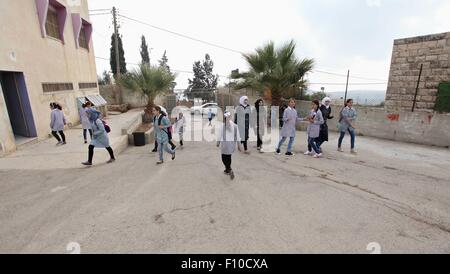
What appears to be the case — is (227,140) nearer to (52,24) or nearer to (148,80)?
(148,80)

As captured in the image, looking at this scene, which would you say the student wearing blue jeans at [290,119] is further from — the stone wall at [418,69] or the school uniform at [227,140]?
the stone wall at [418,69]

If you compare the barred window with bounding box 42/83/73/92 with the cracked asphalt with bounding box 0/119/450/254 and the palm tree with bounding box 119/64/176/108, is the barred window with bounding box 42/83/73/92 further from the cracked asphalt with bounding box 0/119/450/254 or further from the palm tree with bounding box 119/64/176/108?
the cracked asphalt with bounding box 0/119/450/254

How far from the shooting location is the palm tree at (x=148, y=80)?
12492 millimetres

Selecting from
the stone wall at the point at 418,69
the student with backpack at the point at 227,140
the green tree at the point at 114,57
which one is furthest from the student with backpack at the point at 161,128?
Answer: the green tree at the point at 114,57

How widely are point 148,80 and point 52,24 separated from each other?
490 centimetres

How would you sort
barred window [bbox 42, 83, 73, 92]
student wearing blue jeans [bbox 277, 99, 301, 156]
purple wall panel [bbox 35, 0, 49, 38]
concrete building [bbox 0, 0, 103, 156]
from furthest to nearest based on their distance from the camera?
barred window [bbox 42, 83, 73, 92] → purple wall panel [bbox 35, 0, 49, 38] → concrete building [bbox 0, 0, 103, 156] → student wearing blue jeans [bbox 277, 99, 301, 156]

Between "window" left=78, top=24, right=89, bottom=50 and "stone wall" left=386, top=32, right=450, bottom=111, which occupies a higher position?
"window" left=78, top=24, right=89, bottom=50

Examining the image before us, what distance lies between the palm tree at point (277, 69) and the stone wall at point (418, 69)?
11.0ft

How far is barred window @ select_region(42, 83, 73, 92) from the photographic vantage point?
9.75m

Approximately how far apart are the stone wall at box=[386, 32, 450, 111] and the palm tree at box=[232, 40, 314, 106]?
11.0 ft

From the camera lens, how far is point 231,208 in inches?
133

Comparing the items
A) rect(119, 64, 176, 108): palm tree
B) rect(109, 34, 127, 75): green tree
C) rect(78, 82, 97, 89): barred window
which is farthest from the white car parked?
rect(109, 34, 127, 75): green tree
